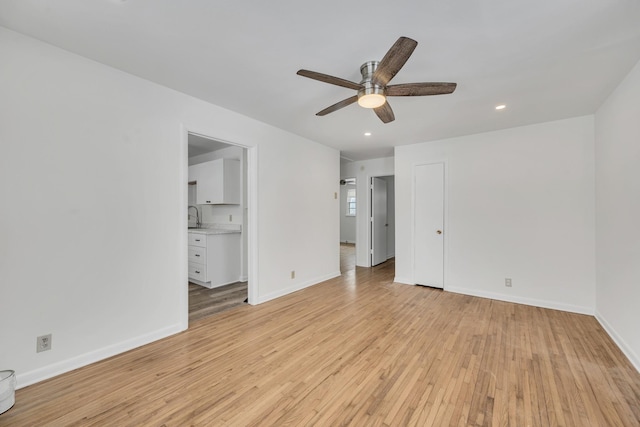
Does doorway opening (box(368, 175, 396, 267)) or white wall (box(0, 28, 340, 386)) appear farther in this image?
doorway opening (box(368, 175, 396, 267))

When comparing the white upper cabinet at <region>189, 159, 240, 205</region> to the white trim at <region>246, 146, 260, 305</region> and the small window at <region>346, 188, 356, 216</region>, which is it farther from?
the small window at <region>346, 188, 356, 216</region>

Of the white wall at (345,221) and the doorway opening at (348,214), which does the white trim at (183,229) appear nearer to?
the doorway opening at (348,214)

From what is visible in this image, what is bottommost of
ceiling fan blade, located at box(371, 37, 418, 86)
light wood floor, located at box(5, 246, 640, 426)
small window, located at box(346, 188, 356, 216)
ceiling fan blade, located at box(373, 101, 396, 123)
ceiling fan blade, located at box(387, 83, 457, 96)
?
light wood floor, located at box(5, 246, 640, 426)

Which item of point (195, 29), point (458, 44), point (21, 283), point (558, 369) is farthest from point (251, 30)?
point (558, 369)

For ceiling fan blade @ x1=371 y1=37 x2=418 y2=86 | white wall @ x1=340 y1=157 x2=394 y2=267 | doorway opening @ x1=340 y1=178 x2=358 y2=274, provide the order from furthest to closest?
doorway opening @ x1=340 y1=178 x2=358 y2=274 → white wall @ x1=340 y1=157 x2=394 y2=267 → ceiling fan blade @ x1=371 y1=37 x2=418 y2=86

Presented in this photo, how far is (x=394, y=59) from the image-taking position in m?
1.72

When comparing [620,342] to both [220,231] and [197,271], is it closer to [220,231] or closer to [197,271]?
[220,231]

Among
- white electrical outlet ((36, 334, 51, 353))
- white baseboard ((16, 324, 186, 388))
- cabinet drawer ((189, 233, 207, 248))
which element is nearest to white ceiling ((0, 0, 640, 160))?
white electrical outlet ((36, 334, 51, 353))

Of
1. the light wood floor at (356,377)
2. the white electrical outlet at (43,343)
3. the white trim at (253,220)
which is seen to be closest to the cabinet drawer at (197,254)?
the white trim at (253,220)

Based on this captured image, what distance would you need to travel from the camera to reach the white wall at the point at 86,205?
6.17 ft

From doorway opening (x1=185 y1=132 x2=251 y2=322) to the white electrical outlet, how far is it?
1.73 metres

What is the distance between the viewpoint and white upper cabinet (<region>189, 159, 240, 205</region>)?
15.6 feet

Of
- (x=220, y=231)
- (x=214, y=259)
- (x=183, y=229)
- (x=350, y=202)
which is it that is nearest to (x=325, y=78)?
(x=183, y=229)

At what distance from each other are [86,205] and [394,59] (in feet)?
8.72
